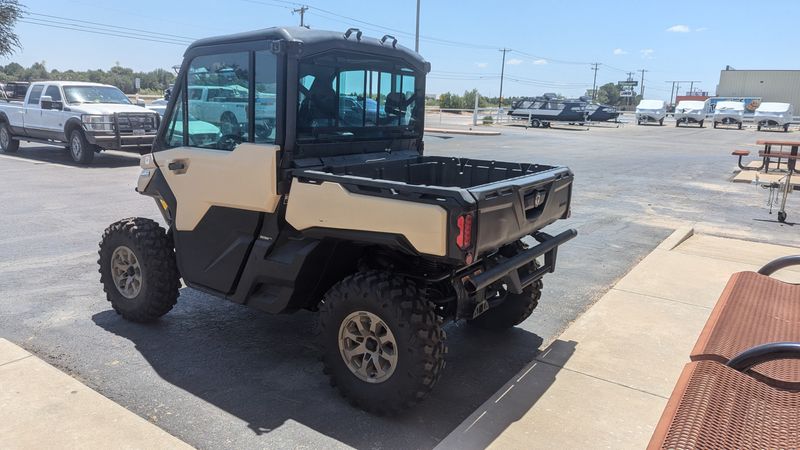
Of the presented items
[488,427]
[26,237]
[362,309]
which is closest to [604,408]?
[488,427]

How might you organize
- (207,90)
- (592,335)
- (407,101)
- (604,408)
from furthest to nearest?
(407,101), (592,335), (207,90), (604,408)

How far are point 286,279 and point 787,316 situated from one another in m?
2.98

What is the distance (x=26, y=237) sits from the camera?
24.5 ft

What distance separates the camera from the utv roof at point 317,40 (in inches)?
148

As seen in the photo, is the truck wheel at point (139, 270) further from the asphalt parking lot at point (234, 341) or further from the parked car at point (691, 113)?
the parked car at point (691, 113)

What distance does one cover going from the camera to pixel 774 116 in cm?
4656

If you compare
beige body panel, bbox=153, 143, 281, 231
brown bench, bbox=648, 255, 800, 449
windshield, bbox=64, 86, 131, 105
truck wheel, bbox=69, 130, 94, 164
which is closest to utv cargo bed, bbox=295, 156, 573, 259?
beige body panel, bbox=153, 143, 281, 231

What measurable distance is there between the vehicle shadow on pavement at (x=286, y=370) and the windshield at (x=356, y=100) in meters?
1.58

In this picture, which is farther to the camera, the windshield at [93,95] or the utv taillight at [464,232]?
the windshield at [93,95]

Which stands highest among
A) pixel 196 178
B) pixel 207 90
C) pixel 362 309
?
pixel 207 90

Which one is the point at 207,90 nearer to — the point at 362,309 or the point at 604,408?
the point at 362,309

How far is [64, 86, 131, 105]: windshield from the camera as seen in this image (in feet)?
51.2

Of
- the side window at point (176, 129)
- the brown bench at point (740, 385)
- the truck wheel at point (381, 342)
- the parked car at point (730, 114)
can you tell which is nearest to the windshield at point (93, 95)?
the side window at point (176, 129)

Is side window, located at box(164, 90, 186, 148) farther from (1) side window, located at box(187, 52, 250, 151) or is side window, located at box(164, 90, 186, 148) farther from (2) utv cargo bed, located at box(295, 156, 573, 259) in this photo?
(2) utv cargo bed, located at box(295, 156, 573, 259)
